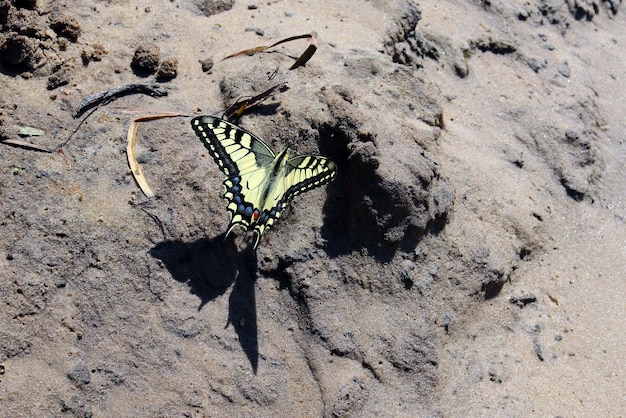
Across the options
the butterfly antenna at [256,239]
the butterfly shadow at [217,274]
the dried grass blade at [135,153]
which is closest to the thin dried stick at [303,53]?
the dried grass blade at [135,153]

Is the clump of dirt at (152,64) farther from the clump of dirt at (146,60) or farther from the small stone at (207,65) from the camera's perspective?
the small stone at (207,65)

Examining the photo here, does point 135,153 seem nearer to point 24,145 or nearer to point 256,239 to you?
point 24,145

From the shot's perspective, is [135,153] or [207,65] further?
[207,65]

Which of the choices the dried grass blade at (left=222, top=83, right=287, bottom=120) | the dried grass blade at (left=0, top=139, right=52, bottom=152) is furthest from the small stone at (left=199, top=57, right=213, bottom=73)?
the dried grass blade at (left=0, top=139, right=52, bottom=152)

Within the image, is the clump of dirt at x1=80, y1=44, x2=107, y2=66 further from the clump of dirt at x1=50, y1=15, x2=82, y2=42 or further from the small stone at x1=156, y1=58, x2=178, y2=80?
the small stone at x1=156, y1=58, x2=178, y2=80

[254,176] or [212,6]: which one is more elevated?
[212,6]

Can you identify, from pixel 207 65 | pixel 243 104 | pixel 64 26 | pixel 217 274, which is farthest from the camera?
pixel 207 65

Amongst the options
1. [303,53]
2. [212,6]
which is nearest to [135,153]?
[303,53]
